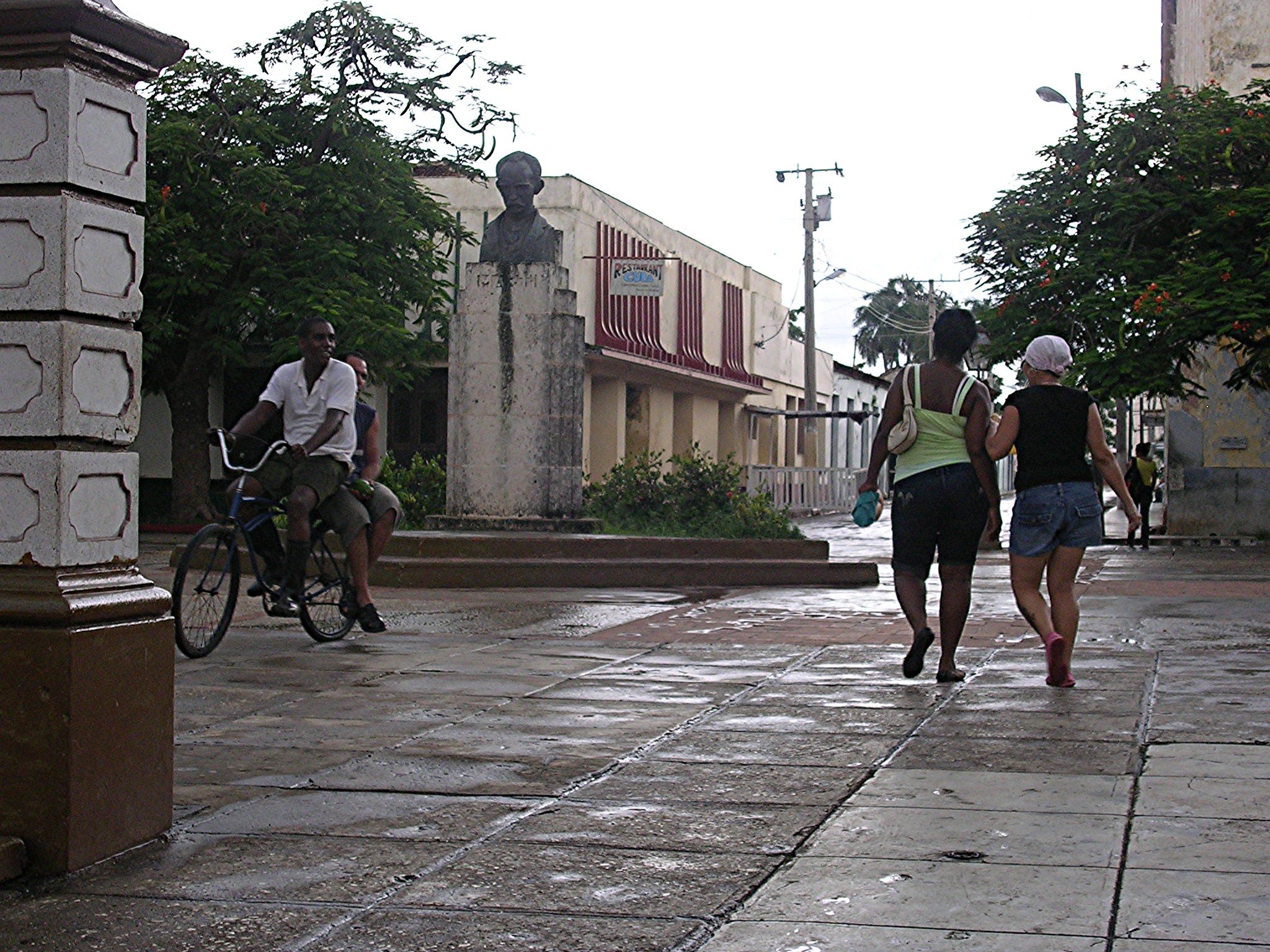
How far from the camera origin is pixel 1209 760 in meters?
5.38

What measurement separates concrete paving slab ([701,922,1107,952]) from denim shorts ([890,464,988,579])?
13.9ft

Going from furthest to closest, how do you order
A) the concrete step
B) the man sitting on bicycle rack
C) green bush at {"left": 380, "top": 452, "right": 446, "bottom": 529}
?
green bush at {"left": 380, "top": 452, "right": 446, "bottom": 529}
the concrete step
the man sitting on bicycle rack

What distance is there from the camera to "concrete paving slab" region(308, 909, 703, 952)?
3.47 metres

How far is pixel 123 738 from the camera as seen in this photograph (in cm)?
429

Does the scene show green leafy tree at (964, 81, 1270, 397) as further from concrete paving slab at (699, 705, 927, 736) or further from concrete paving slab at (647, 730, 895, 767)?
A: concrete paving slab at (647, 730, 895, 767)

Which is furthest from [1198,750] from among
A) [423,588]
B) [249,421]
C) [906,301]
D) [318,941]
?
[906,301]

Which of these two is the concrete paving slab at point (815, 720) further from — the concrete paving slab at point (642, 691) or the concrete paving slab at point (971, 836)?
the concrete paving slab at point (971, 836)

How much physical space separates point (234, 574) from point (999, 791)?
15.2 feet

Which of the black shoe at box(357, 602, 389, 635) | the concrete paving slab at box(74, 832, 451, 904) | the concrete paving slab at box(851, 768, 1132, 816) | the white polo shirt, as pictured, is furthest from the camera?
the black shoe at box(357, 602, 389, 635)

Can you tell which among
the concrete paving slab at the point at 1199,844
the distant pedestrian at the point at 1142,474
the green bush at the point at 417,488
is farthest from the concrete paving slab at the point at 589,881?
the distant pedestrian at the point at 1142,474

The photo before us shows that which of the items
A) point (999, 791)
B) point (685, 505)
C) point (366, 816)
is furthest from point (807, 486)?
point (366, 816)

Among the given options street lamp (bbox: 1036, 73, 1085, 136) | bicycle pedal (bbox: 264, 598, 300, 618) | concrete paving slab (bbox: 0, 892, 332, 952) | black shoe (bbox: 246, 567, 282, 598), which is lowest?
concrete paving slab (bbox: 0, 892, 332, 952)

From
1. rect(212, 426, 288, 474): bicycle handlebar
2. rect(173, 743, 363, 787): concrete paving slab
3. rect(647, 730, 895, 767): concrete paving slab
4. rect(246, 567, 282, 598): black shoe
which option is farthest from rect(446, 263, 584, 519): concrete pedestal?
rect(173, 743, 363, 787): concrete paving slab

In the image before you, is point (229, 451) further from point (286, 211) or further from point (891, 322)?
point (891, 322)
